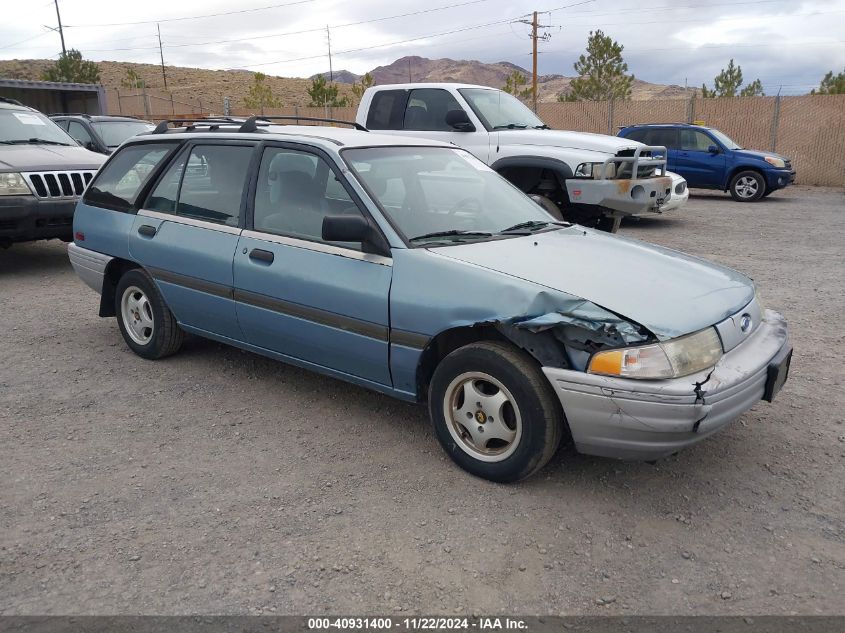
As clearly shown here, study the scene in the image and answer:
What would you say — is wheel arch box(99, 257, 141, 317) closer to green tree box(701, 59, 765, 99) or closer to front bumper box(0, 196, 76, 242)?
front bumper box(0, 196, 76, 242)

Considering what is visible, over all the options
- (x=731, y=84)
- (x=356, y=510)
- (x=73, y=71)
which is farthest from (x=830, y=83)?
(x=73, y=71)

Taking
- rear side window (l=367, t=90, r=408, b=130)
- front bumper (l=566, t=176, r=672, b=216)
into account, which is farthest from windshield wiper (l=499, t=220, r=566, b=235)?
rear side window (l=367, t=90, r=408, b=130)

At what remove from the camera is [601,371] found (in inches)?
116

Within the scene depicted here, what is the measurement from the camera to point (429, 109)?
9.55m

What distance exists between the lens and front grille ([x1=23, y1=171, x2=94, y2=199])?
7660mm

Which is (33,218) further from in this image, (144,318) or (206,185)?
(206,185)

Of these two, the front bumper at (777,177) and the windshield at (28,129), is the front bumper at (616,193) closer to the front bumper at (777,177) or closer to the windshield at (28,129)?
the windshield at (28,129)

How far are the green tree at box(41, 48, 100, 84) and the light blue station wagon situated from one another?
51908 mm

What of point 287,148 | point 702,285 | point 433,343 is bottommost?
point 433,343

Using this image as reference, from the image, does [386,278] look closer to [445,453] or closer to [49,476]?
[445,453]

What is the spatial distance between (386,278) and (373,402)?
3.62ft

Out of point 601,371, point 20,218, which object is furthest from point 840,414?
point 20,218

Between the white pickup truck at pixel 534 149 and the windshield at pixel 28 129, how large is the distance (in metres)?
3.97

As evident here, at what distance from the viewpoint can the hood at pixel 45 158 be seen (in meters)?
7.73
